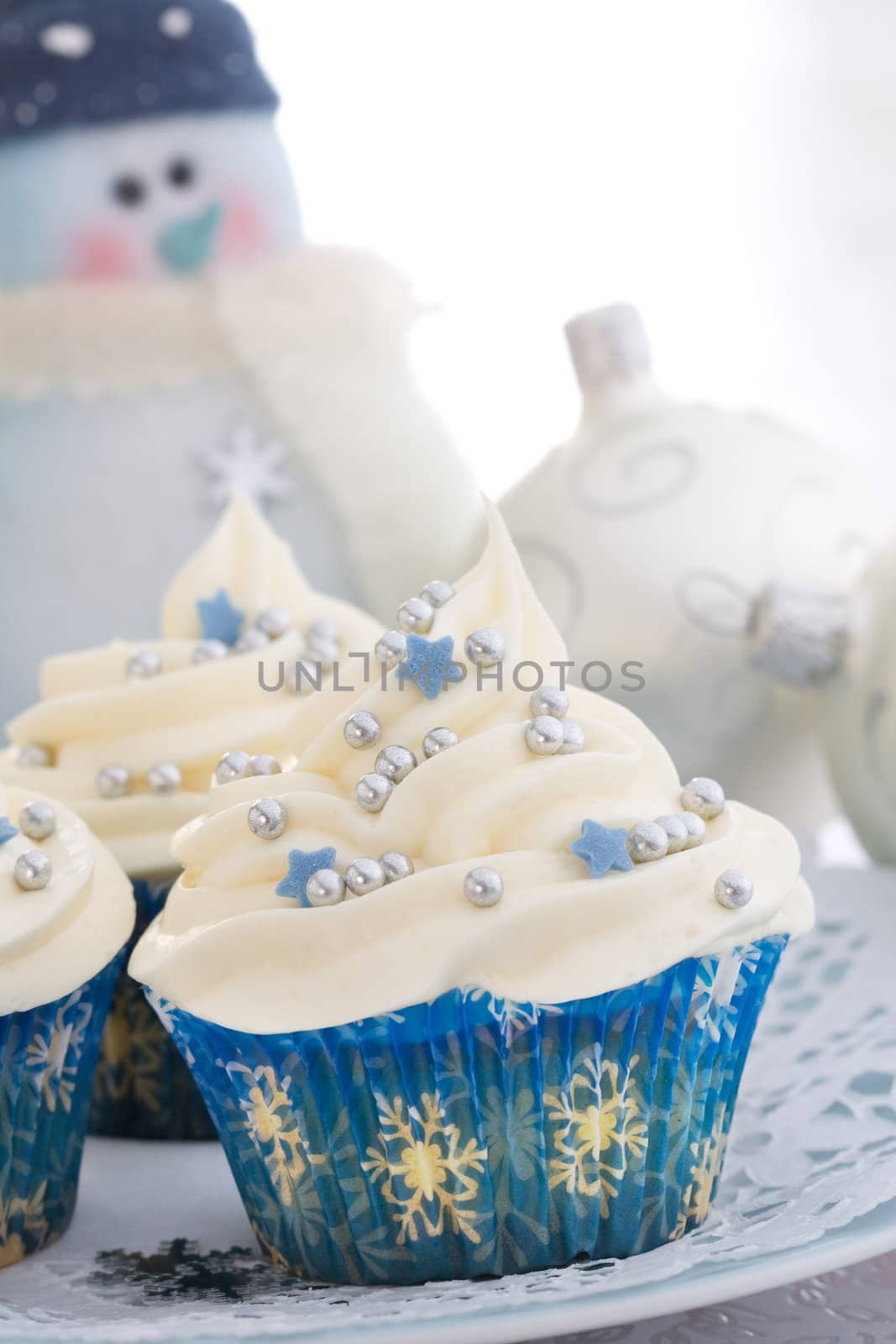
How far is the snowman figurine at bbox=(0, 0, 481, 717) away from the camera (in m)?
2.19

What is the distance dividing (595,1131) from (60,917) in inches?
18.9

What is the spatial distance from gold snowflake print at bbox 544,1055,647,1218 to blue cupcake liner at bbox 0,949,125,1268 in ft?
1.48

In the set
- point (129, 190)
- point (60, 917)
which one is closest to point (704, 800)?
point (60, 917)

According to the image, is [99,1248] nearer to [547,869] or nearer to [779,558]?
[547,869]

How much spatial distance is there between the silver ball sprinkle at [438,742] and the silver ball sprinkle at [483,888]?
129 millimetres

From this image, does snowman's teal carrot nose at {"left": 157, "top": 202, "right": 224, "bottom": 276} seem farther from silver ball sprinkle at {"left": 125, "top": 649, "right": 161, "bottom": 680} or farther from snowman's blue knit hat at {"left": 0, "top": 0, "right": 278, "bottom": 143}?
silver ball sprinkle at {"left": 125, "top": 649, "right": 161, "bottom": 680}

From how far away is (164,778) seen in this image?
1.58 meters

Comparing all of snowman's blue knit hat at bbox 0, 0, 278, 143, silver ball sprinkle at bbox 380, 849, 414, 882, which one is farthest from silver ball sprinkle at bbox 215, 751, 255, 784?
snowman's blue knit hat at bbox 0, 0, 278, 143

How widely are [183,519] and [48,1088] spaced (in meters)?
1.09

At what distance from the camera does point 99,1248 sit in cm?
132

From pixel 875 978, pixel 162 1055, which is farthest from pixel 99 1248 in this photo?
pixel 875 978

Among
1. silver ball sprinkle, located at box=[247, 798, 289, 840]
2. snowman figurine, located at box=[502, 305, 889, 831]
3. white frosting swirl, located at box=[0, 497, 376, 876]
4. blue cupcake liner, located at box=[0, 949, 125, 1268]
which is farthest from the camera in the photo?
snowman figurine, located at box=[502, 305, 889, 831]

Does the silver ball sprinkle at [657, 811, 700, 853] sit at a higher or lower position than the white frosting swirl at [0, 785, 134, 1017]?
higher

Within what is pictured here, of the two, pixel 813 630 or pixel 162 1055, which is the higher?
pixel 813 630
